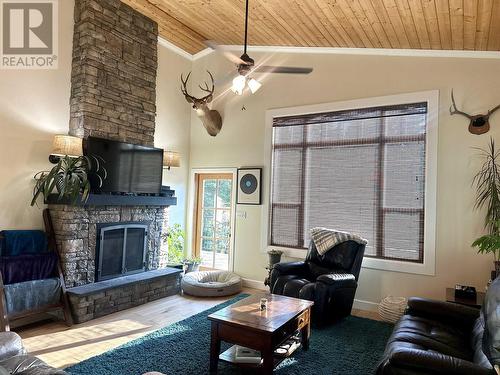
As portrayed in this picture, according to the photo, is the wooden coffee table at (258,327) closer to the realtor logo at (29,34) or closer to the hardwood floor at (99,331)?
the hardwood floor at (99,331)

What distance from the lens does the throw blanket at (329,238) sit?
449cm

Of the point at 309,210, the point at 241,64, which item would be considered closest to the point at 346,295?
the point at 309,210

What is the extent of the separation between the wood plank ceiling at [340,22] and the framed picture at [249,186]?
6.75ft

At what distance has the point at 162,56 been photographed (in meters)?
5.92

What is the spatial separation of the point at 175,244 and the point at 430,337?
174 inches

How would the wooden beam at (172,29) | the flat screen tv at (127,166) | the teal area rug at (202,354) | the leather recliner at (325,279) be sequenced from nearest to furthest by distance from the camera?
the teal area rug at (202,354)
the leather recliner at (325,279)
the flat screen tv at (127,166)
the wooden beam at (172,29)

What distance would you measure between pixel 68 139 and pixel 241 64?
2.38 m

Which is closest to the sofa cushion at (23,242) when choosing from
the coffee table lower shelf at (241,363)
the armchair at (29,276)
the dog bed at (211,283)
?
the armchair at (29,276)

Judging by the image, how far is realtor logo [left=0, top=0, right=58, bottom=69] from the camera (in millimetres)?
4047

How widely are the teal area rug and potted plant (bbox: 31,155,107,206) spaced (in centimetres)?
179

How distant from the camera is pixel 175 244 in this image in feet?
20.2

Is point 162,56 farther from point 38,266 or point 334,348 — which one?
point 334,348

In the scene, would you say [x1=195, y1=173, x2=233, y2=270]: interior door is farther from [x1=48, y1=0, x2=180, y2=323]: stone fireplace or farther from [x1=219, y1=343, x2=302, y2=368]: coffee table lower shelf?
[x1=219, y1=343, x2=302, y2=368]: coffee table lower shelf

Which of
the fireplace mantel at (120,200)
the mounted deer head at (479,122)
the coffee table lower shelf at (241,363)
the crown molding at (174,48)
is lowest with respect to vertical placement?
the coffee table lower shelf at (241,363)
